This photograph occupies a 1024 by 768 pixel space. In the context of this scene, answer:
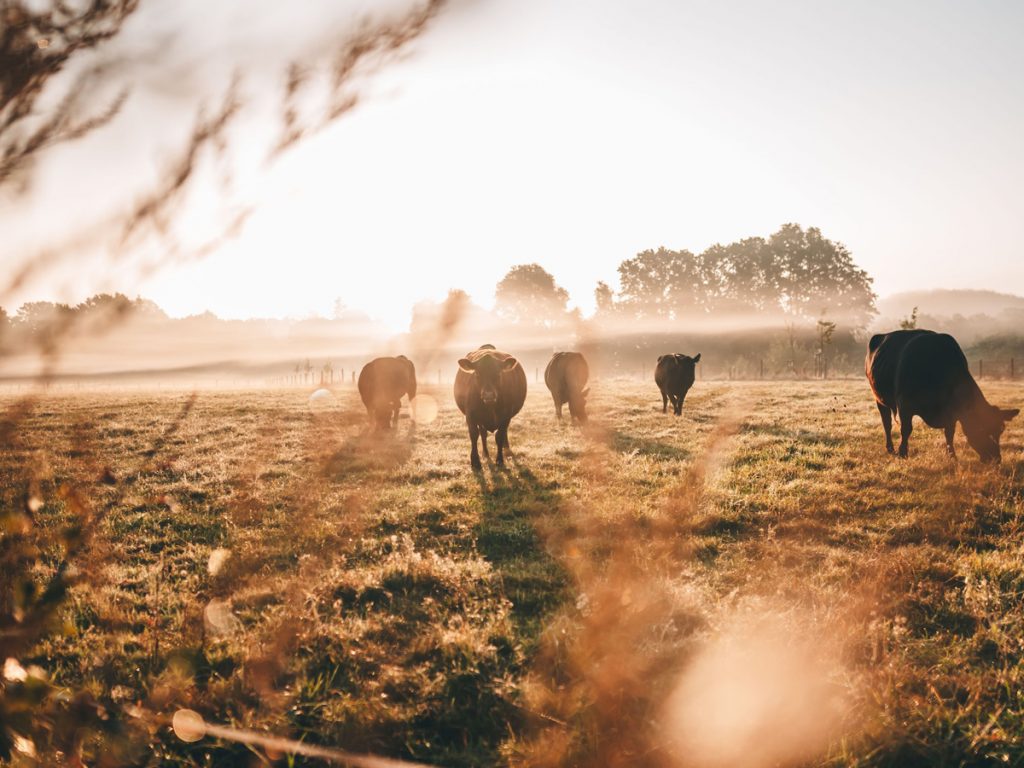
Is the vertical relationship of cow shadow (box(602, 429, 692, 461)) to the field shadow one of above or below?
below

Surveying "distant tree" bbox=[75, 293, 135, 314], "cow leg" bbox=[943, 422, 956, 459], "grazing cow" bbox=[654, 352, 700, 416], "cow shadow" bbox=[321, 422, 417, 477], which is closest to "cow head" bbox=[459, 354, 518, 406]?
"cow shadow" bbox=[321, 422, 417, 477]

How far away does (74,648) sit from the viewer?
13.4 ft

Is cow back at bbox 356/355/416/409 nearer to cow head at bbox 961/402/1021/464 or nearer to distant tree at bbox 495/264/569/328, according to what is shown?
cow head at bbox 961/402/1021/464

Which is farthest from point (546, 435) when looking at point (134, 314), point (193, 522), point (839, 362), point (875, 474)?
point (839, 362)

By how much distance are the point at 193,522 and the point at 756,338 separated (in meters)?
71.5

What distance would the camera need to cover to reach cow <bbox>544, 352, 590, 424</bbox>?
16.7m

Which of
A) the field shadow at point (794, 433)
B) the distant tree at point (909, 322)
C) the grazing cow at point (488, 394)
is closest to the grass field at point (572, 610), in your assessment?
the grazing cow at point (488, 394)

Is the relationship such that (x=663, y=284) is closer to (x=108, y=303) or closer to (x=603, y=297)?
(x=603, y=297)

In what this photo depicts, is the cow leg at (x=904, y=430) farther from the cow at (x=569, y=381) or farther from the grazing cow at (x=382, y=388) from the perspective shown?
the grazing cow at (x=382, y=388)

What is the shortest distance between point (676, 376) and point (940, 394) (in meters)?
9.42

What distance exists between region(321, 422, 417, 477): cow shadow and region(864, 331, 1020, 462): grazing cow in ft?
32.1

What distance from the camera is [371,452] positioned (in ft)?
41.1

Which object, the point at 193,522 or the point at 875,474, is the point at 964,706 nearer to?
the point at 875,474

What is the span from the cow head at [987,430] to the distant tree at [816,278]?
7007cm
